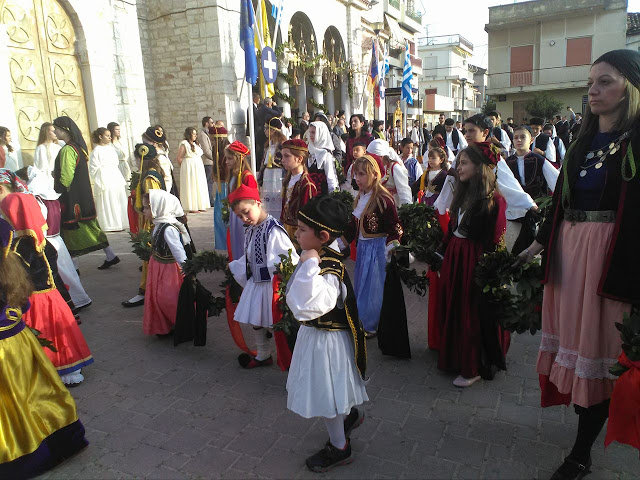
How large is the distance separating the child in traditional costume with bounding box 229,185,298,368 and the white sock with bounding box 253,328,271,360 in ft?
0.41

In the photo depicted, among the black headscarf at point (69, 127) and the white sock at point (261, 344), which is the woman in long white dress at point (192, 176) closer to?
the black headscarf at point (69, 127)

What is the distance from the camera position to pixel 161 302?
4.76 meters

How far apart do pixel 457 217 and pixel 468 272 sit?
451 millimetres

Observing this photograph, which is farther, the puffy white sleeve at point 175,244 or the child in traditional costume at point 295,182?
the child in traditional costume at point 295,182

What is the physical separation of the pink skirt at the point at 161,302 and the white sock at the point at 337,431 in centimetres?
254

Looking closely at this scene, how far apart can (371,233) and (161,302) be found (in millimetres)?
2256

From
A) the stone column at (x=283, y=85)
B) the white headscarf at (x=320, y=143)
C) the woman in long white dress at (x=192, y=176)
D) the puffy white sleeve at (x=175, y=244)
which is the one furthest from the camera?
the stone column at (x=283, y=85)

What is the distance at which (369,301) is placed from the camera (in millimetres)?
4664

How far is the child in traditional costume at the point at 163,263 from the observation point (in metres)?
4.68

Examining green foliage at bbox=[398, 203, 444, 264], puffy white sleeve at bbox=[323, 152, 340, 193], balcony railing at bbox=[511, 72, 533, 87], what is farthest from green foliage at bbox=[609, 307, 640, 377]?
balcony railing at bbox=[511, 72, 533, 87]

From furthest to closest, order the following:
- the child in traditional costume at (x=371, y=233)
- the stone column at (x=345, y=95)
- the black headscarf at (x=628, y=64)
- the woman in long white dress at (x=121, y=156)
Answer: the stone column at (x=345, y=95)
the woman in long white dress at (x=121, y=156)
the child in traditional costume at (x=371, y=233)
the black headscarf at (x=628, y=64)

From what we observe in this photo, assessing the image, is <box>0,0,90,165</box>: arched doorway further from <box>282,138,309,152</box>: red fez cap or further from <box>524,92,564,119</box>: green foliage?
<box>524,92,564,119</box>: green foliage

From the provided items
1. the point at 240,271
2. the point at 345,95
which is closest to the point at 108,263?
the point at 240,271

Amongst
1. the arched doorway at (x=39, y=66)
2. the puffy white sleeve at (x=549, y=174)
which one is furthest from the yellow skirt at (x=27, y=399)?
the arched doorway at (x=39, y=66)
